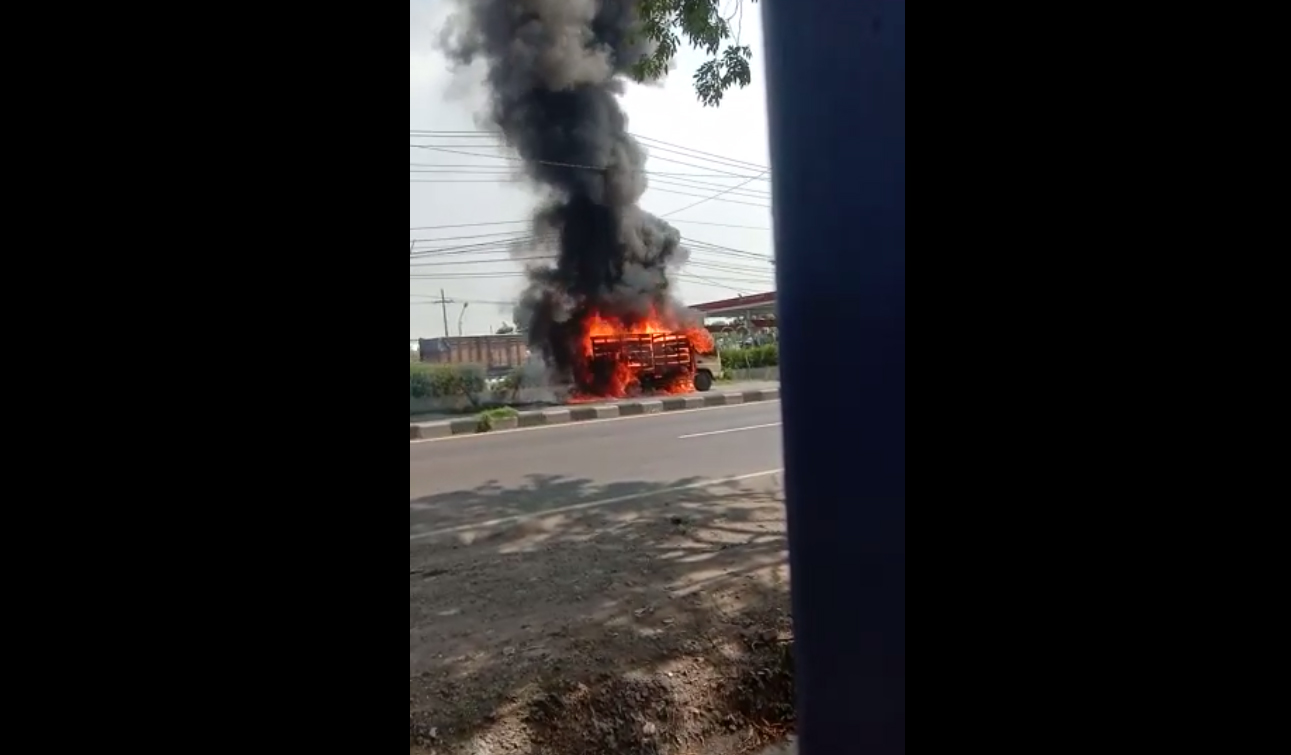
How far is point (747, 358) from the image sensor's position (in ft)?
30.1

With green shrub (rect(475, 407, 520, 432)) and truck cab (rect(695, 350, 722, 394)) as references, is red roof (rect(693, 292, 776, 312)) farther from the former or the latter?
green shrub (rect(475, 407, 520, 432))

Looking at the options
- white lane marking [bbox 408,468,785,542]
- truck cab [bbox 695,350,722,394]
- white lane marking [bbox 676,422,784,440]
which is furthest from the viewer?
truck cab [bbox 695,350,722,394]

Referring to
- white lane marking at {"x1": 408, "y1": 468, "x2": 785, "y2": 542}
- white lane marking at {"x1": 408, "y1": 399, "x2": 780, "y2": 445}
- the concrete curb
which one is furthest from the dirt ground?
the concrete curb

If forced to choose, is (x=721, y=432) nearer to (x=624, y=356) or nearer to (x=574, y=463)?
(x=574, y=463)

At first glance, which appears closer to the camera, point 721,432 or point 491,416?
point 721,432

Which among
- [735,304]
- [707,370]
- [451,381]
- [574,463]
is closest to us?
[574,463]

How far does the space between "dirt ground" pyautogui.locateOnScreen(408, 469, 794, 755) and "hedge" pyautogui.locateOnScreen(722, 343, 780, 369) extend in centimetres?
556

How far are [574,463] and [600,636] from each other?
106 inches

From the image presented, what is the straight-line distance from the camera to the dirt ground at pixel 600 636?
5.69ft
